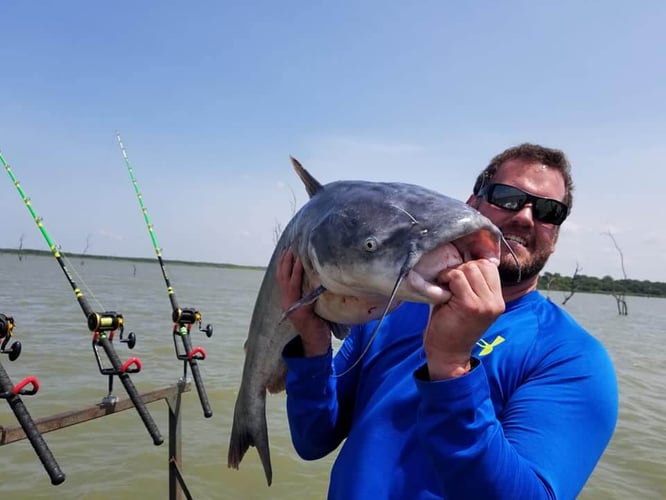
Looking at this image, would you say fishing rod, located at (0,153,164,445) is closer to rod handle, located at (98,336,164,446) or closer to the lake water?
rod handle, located at (98,336,164,446)

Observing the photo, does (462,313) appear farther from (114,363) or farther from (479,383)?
(114,363)

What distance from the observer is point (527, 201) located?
2441 mm

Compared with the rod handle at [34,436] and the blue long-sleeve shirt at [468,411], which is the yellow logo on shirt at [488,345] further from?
the rod handle at [34,436]

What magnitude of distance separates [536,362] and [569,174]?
1.16 meters

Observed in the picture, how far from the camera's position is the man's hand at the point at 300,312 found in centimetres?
208

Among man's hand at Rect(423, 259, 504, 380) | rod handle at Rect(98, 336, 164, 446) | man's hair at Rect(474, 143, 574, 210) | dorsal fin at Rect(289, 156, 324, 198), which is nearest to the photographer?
man's hand at Rect(423, 259, 504, 380)

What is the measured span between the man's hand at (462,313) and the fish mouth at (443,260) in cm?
2

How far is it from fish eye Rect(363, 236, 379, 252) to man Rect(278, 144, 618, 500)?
231 millimetres

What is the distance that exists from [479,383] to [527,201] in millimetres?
1206

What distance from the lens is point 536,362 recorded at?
1.93 meters

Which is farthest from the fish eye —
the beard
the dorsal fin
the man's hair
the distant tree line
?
the distant tree line

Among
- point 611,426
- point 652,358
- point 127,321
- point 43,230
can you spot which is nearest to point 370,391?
point 611,426

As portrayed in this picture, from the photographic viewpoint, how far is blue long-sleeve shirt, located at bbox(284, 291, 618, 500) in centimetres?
150

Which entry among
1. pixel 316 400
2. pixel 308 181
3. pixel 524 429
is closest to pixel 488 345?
pixel 524 429
